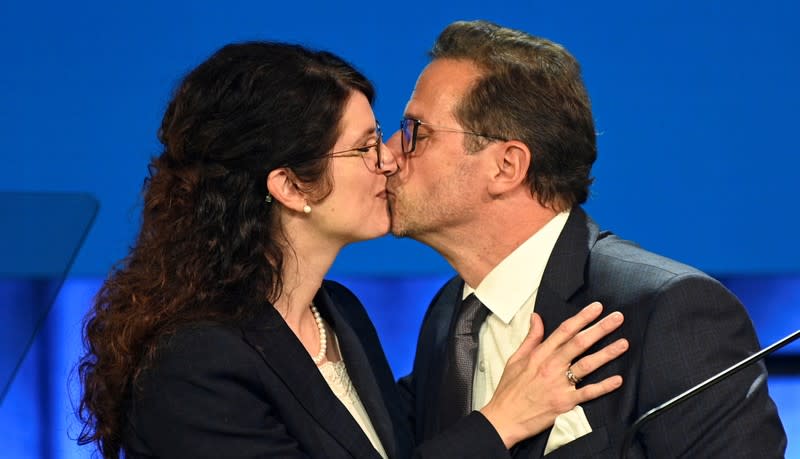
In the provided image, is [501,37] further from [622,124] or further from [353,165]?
[622,124]

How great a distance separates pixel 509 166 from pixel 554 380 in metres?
0.39

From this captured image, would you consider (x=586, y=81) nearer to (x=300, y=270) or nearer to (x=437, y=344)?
(x=437, y=344)

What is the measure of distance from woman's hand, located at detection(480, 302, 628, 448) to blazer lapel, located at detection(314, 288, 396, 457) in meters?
0.21

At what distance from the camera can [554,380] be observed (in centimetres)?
168

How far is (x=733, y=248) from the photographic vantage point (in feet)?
9.66

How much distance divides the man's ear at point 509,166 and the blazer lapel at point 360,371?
1.06ft

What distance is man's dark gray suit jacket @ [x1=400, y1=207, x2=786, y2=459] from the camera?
62.7 inches

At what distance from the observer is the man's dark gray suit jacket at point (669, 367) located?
1594mm

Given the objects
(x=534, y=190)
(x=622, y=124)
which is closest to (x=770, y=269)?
(x=622, y=124)

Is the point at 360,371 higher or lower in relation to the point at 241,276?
lower

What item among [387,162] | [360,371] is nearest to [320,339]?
[360,371]

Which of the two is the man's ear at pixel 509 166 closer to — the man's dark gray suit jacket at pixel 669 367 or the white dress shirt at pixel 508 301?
the white dress shirt at pixel 508 301

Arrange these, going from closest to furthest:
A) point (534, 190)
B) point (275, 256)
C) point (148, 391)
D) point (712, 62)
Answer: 1. point (148, 391)
2. point (275, 256)
3. point (534, 190)
4. point (712, 62)

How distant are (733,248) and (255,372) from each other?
163 cm
